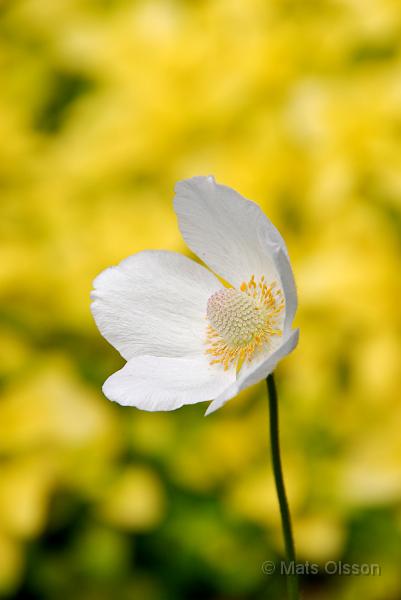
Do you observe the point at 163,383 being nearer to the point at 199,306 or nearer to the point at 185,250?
the point at 199,306

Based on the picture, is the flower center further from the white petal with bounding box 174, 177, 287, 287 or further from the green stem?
the green stem

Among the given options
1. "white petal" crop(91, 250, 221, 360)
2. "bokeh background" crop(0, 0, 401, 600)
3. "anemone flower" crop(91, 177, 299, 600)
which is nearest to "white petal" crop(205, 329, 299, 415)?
"anemone flower" crop(91, 177, 299, 600)

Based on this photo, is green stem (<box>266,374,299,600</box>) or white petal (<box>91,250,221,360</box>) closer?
green stem (<box>266,374,299,600</box>)

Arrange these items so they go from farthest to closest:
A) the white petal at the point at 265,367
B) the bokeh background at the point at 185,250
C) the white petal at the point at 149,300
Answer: the bokeh background at the point at 185,250
the white petal at the point at 149,300
the white petal at the point at 265,367

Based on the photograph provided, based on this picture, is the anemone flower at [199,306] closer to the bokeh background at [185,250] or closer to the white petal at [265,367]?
the white petal at [265,367]

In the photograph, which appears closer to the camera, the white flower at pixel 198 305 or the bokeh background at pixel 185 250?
the white flower at pixel 198 305

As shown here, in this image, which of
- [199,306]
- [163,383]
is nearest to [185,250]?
[199,306]

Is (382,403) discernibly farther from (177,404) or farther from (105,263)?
(177,404)

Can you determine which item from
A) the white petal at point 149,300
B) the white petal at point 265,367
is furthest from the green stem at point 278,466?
the white petal at point 149,300
